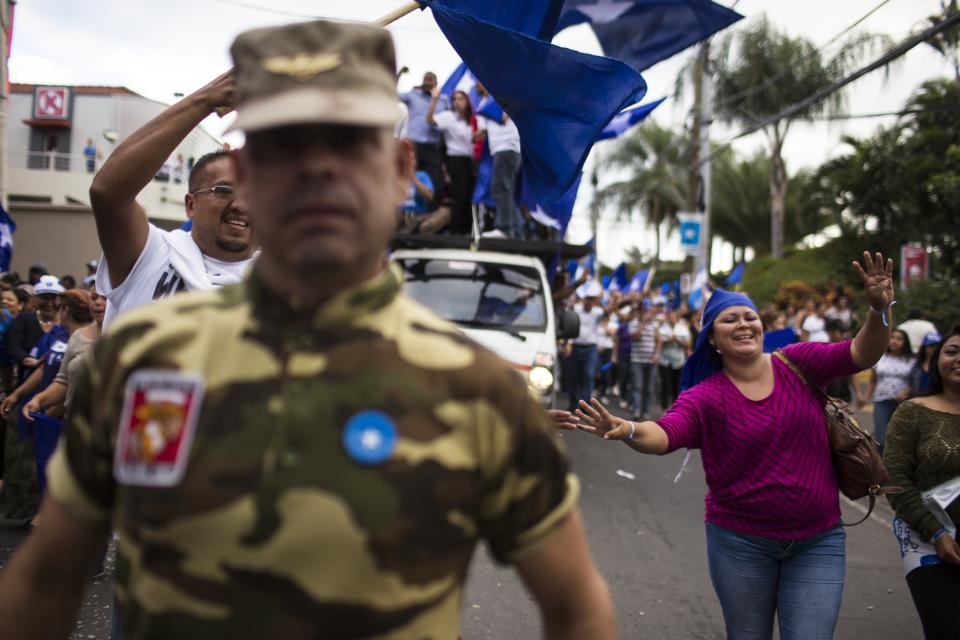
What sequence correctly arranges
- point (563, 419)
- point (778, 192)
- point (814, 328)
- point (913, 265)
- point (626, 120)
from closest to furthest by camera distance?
point (563, 419) → point (626, 120) → point (814, 328) → point (913, 265) → point (778, 192)

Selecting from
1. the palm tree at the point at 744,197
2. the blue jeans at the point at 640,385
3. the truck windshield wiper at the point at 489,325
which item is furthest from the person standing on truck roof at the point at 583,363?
the palm tree at the point at 744,197

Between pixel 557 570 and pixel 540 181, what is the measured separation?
4.74 m

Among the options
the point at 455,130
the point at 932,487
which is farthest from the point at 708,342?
the point at 455,130

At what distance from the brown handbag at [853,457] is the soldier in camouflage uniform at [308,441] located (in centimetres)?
269

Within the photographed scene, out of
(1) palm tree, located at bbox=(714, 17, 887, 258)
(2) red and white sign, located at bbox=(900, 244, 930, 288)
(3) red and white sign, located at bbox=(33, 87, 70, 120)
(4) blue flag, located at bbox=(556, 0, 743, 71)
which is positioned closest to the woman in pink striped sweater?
(4) blue flag, located at bbox=(556, 0, 743, 71)

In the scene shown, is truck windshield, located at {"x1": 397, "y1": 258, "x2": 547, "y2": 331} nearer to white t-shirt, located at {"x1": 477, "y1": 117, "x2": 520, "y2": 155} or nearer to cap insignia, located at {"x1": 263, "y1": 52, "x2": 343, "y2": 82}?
white t-shirt, located at {"x1": 477, "y1": 117, "x2": 520, "y2": 155}

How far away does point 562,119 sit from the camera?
5609 mm

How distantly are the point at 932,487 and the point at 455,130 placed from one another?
8.26 metres

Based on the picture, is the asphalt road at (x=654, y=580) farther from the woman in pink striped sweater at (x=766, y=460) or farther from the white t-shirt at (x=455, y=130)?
the white t-shirt at (x=455, y=130)

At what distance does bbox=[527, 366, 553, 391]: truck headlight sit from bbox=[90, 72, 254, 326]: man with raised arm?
510cm

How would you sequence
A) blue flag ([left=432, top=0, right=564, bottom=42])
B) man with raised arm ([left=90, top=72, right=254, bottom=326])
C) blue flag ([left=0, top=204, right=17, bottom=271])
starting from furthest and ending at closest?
blue flag ([left=0, top=204, right=17, bottom=271]), blue flag ([left=432, top=0, right=564, bottom=42]), man with raised arm ([left=90, top=72, right=254, bottom=326])

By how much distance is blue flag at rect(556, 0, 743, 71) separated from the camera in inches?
243

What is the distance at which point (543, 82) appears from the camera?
533cm

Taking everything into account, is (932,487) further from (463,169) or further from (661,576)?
(463,169)
